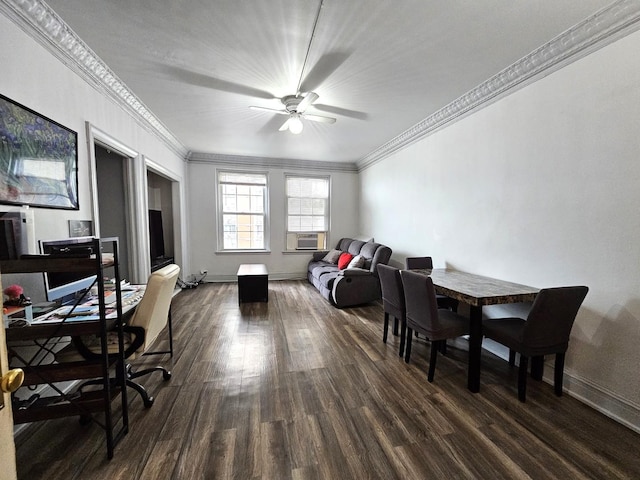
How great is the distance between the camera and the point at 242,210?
5891mm

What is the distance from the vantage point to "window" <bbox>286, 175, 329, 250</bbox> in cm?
608

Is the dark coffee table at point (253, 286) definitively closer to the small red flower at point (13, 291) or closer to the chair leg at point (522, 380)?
the small red flower at point (13, 291)

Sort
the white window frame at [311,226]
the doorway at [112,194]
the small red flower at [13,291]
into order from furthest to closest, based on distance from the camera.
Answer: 1. the white window frame at [311,226]
2. the doorway at [112,194]
3. the small red flower at [13,291]

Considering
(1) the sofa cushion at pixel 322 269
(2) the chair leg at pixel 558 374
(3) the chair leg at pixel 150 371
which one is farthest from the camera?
(1) the sofa cushion at pixel 322 269

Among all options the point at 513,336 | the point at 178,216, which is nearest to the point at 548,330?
the point at 513,336

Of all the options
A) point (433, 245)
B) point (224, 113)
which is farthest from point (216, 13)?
point (433, 245)

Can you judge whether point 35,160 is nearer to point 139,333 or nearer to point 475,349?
point 139,333

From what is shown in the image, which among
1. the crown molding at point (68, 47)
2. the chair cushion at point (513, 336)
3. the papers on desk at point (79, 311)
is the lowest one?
the chair cushion at point (513, 336)

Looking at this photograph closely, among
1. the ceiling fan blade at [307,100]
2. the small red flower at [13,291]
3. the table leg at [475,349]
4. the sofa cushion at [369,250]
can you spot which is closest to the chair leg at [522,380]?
the table leg at [475,349]

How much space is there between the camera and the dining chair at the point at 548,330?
6.13 ft

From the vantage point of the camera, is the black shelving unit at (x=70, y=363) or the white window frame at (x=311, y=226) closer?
the black shelving unit at (x=70, y=363)

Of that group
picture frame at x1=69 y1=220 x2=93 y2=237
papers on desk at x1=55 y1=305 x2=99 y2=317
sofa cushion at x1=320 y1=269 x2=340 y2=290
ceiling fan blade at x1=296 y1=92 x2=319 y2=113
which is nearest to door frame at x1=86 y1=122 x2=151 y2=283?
picture frame at x1=69 y1=220 x2=93 y2=237

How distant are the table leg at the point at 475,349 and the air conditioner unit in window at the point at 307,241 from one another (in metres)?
4.30

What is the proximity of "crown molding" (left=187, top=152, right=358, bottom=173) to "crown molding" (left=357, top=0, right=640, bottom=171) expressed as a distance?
279 centimetres
